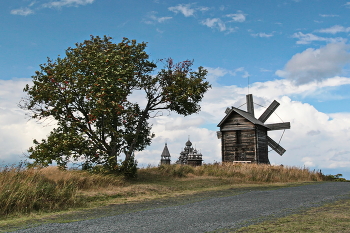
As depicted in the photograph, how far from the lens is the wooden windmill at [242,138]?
1292 inches

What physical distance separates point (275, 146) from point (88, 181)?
23836 mm

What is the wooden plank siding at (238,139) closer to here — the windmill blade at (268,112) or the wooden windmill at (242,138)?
the wooden windmill at (242,138)

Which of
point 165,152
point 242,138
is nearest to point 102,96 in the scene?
point 242,138

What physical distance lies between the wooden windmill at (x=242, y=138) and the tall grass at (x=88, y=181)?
11.5 ft

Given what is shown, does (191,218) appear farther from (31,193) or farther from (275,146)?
(275,146)

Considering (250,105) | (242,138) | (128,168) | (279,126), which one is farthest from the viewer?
(250,105)

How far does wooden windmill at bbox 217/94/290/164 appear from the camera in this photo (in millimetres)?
32812

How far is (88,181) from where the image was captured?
18.6 m

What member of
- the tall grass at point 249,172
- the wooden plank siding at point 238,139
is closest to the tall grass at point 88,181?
the tall grass at point 249,172

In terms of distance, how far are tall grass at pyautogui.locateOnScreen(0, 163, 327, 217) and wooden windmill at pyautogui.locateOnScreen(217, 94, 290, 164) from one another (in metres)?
3.52

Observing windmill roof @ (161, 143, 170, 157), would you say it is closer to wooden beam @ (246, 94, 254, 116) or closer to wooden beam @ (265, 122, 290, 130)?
wooden beam @ (246, 94, 254, 116)

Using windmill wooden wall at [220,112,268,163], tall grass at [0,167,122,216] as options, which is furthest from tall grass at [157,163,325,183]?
tall grass at [0,167,122,216]

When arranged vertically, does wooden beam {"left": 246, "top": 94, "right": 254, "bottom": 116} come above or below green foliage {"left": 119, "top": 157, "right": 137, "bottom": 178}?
above

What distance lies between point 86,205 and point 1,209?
3.21 m
